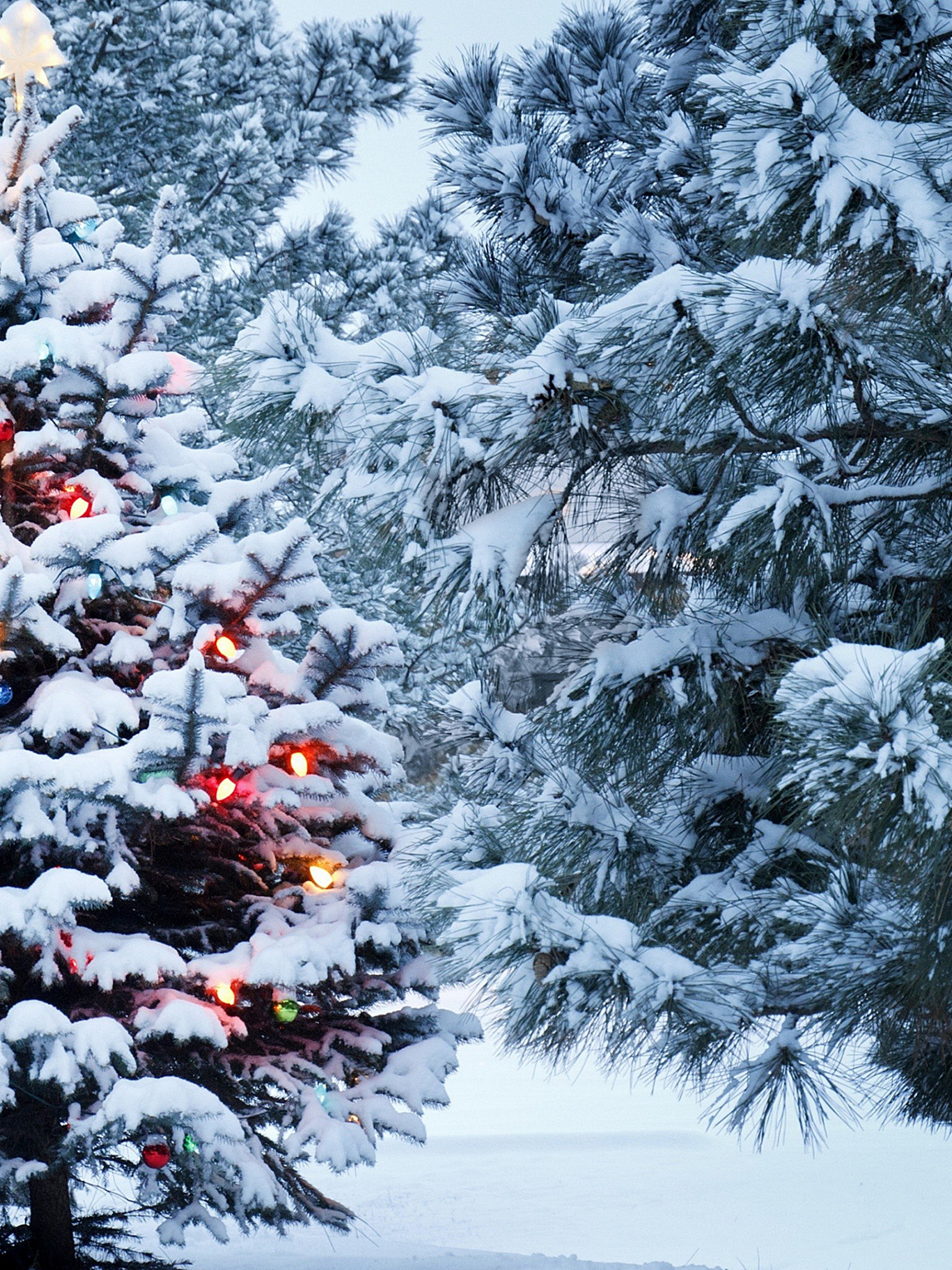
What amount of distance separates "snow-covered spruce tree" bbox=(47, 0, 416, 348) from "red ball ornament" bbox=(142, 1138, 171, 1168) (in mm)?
4939

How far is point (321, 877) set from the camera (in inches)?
122

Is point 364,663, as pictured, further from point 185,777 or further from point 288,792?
point 185,777

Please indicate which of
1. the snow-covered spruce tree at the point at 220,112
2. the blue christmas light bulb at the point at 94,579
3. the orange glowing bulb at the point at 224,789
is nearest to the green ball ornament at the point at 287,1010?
the orange glowing bulb at the point at 224,789

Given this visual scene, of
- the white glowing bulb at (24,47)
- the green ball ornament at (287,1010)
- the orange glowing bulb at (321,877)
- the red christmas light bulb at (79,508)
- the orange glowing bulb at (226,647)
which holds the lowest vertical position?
the green ball ornament at (287,1010)

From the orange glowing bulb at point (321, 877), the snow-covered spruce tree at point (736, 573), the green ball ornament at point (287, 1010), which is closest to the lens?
the snow-covered spruce tree at point (736, 573)

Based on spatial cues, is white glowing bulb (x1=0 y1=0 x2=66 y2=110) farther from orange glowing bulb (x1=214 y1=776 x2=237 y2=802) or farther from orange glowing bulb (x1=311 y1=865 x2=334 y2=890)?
Answer: orange glowing bulb (x1=311 y1=865 x2=334 y2=890)

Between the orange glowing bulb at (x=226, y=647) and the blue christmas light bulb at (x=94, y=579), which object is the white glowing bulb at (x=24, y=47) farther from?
the orange glowing bulb at (x=226, y=647)

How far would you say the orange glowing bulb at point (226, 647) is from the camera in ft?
9.87

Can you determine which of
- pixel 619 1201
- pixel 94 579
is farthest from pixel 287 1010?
pixel 619 1201

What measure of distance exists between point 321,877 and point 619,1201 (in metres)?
4.81

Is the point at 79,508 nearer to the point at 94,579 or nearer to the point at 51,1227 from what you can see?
the point at 94,579

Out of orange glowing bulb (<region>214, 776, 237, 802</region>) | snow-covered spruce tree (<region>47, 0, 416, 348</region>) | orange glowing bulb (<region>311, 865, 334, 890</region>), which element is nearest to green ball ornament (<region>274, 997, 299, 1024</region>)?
orange glowing bulb (<region>311, 865, 334, 890</region>)

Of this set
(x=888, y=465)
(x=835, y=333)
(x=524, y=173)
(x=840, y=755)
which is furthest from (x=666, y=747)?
(x=524, y=173)

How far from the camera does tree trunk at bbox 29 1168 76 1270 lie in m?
3.20
